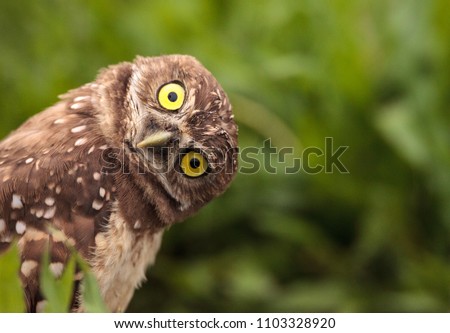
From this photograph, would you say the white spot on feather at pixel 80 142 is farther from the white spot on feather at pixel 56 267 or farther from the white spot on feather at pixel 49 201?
the white spot on feather at pixel 56 267

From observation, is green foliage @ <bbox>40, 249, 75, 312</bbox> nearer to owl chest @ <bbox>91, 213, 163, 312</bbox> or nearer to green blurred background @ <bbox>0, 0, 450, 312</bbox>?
owl chest @ <bbox>91, 213, 163, 312</bbox>

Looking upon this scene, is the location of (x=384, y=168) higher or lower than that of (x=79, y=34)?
lower

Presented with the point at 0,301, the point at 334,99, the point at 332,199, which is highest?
the point at 334,99

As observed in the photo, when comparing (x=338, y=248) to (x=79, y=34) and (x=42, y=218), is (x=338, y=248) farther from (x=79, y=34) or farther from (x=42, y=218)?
(x=42, y=218)

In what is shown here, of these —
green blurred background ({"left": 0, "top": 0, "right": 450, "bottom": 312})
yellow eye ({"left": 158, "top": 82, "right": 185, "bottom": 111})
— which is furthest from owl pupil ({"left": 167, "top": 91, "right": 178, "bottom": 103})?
green blurred background ({"left": 0, "top": 0, "right": 450, "bottom": 312})

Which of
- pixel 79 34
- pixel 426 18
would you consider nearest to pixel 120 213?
pixel 79 34

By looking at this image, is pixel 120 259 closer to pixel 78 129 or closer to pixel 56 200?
pixel 56 200

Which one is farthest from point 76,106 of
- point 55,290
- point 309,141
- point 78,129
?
point 309,141

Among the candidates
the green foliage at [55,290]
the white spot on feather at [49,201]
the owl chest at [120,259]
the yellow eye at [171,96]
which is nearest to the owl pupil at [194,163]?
the yellow eye at [171,96]
